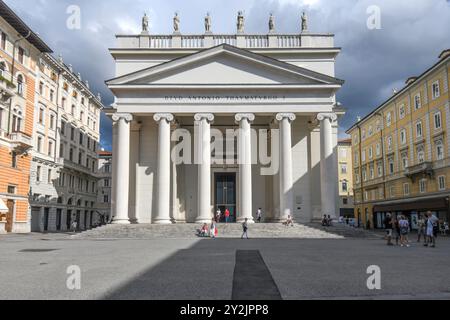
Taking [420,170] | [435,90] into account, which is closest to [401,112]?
[435,90]

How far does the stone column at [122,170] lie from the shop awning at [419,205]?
2843 centimetres

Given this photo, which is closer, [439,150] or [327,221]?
[327,221]

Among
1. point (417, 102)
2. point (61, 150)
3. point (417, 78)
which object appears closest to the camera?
point (417, 78)

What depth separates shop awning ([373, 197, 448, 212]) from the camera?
38812 millimetres

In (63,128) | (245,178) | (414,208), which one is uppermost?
(63,128)

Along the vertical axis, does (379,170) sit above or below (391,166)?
below

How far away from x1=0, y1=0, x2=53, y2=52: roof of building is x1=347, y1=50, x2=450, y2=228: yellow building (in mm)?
39894

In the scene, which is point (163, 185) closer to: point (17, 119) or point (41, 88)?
point (17, 119)

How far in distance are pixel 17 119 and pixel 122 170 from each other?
50.1 ft

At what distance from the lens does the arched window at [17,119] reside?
4012 cm

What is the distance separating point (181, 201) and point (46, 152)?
20184 millimetres

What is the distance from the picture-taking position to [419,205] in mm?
42562

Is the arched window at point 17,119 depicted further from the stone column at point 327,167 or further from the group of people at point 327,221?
the group of people at point 327,221

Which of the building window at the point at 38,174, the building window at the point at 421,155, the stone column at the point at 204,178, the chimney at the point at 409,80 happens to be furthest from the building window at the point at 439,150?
the building window at the point at 38,174
